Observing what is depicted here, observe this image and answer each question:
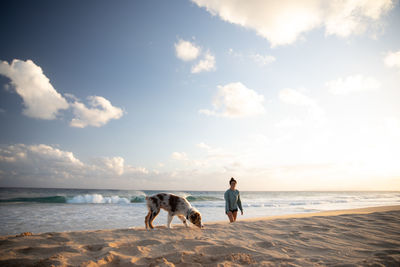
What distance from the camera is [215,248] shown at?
3488 mm

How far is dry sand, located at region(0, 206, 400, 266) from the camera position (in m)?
2.88

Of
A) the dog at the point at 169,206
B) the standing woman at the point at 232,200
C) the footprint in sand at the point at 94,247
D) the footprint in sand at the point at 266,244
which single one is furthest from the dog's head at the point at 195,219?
the footprint in sand at the point at 94,247

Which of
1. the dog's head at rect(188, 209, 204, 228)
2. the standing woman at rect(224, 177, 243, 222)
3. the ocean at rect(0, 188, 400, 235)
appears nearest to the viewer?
the dog's head at rect(188, 209, 204, 228)

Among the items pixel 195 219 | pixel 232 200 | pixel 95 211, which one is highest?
pixel 232 200

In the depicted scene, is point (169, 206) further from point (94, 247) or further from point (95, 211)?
point (95, 211)

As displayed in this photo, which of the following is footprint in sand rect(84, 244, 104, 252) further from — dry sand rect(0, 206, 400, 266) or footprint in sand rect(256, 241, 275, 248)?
footprint in sand rect(256, 241, 275, 248)

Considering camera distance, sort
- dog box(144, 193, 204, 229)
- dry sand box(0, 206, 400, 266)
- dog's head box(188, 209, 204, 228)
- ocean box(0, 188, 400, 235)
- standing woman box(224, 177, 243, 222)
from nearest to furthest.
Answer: dry sand box(0, 206, 400, 266) < dog's head box(188, 209, 204, 228) < dog box(144, 193, 204, 229) < standing woman box(224, 177, 243, 222) < ocean box(0, 188, 400, 235)

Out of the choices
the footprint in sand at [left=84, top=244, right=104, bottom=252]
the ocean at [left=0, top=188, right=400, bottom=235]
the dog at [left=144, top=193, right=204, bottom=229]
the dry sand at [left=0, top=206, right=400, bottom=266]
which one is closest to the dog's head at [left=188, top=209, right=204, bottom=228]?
the dog at [left=144, top=193, right=204, bottom=229]

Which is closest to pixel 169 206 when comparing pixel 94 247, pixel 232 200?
pixel 94 247

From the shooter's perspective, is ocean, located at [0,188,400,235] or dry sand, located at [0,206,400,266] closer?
dry sand, located at [0,206,400,266]

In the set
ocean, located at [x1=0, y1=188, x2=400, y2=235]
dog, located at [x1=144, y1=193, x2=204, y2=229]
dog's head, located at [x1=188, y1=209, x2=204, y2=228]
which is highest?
dog, located at [x1=144, y1=193, x2=204, y2=229]

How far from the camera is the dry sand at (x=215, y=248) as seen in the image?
9.45ft

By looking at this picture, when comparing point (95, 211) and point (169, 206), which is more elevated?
point (169, 206)

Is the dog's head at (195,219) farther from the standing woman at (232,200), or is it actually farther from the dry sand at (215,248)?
the standing woman at (232,200)
